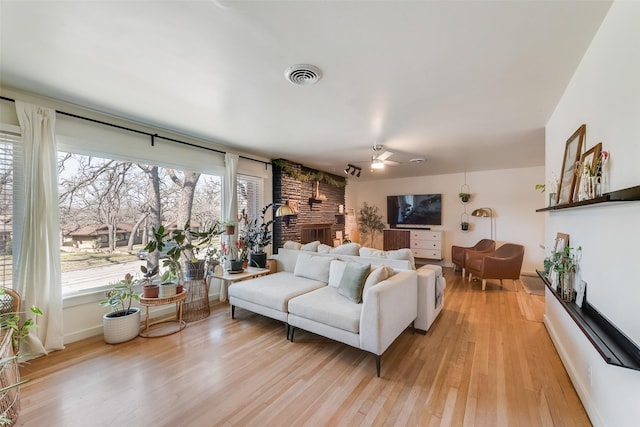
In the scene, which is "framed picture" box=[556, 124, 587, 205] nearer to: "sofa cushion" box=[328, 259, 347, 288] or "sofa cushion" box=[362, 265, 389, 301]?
"sofa cushion" box=[362, 265, 389, 301]

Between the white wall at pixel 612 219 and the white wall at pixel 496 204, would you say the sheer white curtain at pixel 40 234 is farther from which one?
the white wall at pixel 496 204

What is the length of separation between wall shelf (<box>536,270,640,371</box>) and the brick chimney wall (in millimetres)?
4048

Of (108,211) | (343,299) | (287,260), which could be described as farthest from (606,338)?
(108,211)

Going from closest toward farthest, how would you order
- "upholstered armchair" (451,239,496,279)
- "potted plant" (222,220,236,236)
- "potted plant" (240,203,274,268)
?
"potted plant" (222,220,236,236)
"potted plant" (240,203,274,268)
"upholstered armchair" (451,239,496,279)

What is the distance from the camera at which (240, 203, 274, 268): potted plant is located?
12.7 feet

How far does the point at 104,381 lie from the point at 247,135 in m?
2.91

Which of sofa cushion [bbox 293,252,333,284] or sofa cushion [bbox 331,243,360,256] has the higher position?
sofa cushion [bbox 331,243,360,256]

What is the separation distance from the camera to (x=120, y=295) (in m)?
2.82

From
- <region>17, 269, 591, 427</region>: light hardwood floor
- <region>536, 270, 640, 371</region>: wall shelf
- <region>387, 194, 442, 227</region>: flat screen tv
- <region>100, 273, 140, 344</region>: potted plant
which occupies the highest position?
<region>387, 194, 442, 227</region>: flat screen tv

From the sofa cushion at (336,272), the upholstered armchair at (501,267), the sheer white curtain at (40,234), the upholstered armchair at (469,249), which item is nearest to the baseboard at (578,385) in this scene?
the upholstered armchair at (501,267)

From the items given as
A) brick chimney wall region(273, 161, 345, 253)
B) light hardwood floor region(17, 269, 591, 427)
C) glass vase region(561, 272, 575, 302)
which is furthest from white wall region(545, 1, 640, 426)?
brick chimney wall region(273, 161, 345, 253)

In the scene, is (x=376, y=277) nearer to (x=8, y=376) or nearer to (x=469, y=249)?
(x=8, y=376)

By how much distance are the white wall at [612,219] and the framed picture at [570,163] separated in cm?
10

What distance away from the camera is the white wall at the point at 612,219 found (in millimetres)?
1219
